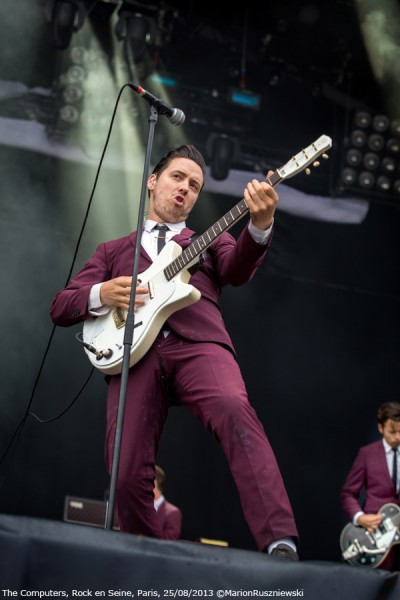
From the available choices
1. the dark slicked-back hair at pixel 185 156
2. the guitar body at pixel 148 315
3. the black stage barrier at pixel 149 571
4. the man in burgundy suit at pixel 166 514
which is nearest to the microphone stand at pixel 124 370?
the guitar body at pixel 148 315

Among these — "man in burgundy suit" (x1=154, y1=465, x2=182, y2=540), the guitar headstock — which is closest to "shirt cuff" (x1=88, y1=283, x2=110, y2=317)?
the guitar headstock

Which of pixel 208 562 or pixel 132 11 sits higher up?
pixel 132 11

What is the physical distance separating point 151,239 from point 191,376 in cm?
73

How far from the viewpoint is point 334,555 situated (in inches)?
271

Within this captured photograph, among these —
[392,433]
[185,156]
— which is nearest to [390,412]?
[392,433]

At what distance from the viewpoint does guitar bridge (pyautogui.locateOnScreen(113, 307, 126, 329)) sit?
2.95 m

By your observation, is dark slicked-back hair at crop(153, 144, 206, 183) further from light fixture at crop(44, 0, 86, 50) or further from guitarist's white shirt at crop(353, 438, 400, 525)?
light fixture at crop(44, 0, 86, 50)

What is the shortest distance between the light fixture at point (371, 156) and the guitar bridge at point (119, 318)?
179 inches

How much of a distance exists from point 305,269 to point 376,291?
0.71 metres

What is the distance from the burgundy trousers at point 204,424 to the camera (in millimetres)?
2438

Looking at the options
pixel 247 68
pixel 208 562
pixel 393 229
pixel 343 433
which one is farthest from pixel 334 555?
pixel 208 562

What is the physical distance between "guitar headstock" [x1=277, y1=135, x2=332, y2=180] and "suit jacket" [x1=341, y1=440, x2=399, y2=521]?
3.36 m

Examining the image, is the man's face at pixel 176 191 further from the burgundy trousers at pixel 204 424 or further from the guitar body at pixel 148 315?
the burgundy trousers at pixel 204 424

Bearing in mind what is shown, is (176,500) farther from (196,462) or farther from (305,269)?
(305,269)
